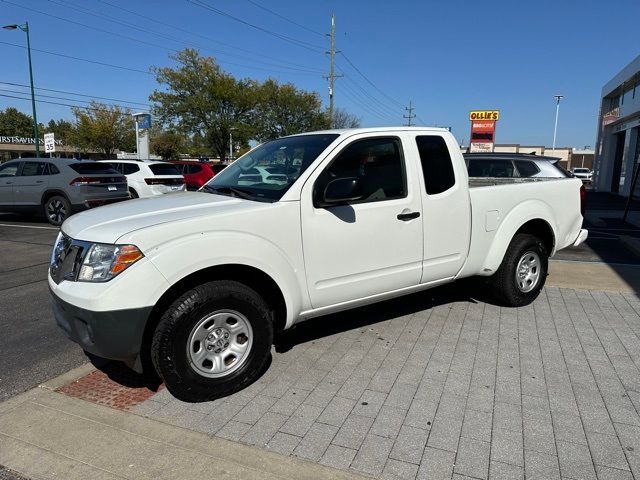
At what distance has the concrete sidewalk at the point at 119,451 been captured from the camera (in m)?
2.57

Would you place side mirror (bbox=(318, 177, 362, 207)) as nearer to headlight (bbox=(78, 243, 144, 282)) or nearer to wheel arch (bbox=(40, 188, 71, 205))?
headlight (bbox=(78, 243, 144, 282))

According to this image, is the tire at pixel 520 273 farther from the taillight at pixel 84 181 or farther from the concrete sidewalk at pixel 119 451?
the taillight at pixel 84 181

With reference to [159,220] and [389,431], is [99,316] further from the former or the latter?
[389,431]

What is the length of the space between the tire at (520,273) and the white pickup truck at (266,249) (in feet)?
0.61

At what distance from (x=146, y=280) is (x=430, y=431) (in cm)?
197

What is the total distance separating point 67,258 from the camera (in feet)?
10.5

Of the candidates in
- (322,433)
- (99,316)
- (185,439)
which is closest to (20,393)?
(99,316)

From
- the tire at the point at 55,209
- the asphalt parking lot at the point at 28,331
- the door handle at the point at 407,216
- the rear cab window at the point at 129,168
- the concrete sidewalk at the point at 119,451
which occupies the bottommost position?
the asphalt parking lot at the point at 28,331

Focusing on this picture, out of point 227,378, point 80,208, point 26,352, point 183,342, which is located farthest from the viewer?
point 80,208

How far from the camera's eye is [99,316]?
9.38 ft

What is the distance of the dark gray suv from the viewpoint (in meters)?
11.8

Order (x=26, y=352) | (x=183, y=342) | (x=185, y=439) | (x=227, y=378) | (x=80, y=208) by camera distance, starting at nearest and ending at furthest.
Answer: (x=185, y=439), (x=183, y=342), (x=227, y=378), (x=26, y=352), (x=80, y=208)

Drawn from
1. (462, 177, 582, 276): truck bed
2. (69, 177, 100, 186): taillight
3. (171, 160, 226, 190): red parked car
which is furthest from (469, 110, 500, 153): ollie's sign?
(462, 177, 582, 276): truck bed

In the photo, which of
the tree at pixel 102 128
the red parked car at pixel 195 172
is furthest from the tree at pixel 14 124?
the red parked car at pixel 195 172
